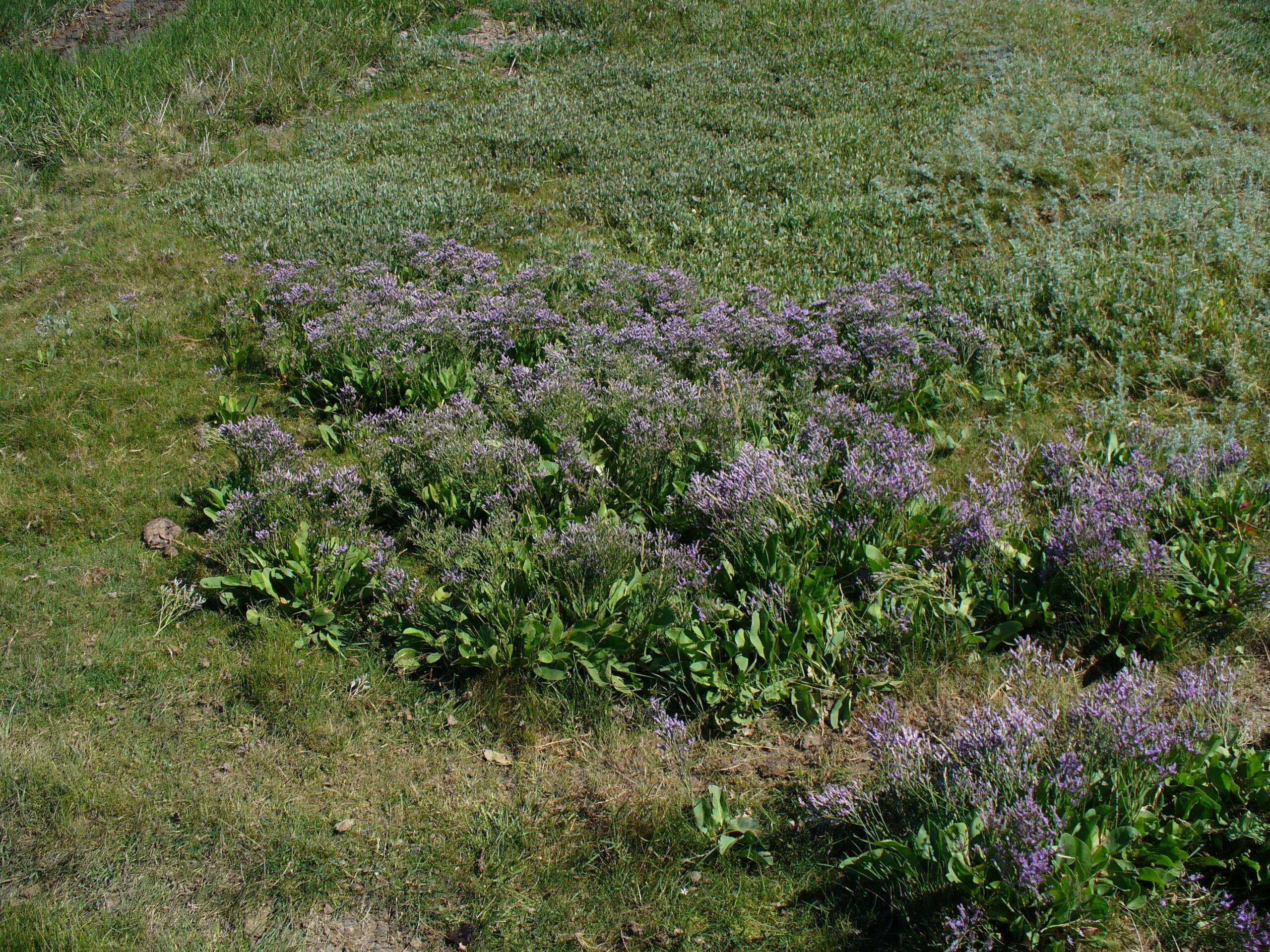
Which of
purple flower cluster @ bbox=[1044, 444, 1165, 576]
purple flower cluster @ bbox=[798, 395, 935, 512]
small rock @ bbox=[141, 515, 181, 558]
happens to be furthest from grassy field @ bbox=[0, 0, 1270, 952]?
purple flower cluster @ bbox=[798, 395, 935, 512]

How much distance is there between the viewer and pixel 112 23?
13.6 meters

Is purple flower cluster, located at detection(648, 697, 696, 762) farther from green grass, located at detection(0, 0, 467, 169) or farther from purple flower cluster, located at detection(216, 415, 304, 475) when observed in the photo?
green grass, located at detection(0, 0, 467, 169)

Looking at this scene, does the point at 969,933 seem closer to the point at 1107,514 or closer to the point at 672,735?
the point at 672,735

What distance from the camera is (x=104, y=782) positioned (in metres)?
3.92

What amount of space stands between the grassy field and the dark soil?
80cm

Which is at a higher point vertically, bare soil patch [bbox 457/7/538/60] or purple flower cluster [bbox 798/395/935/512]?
bare soil patch [bbox 457/7/538/60]

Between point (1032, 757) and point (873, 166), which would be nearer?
point (1032, 757)

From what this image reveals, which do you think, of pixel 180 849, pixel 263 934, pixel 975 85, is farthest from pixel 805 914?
pixel 975 85

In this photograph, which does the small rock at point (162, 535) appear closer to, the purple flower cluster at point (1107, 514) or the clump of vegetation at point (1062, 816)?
the clump of vegetation at point (1062, 816)

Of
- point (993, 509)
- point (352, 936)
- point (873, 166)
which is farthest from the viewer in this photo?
point (873, 166)

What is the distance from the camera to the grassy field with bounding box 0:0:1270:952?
355 cm

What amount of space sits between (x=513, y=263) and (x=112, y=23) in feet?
32.3

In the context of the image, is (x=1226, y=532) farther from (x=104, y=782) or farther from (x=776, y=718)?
(x=104, y=782)

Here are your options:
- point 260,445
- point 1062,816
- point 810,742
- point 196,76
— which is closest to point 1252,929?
point 1062,816
